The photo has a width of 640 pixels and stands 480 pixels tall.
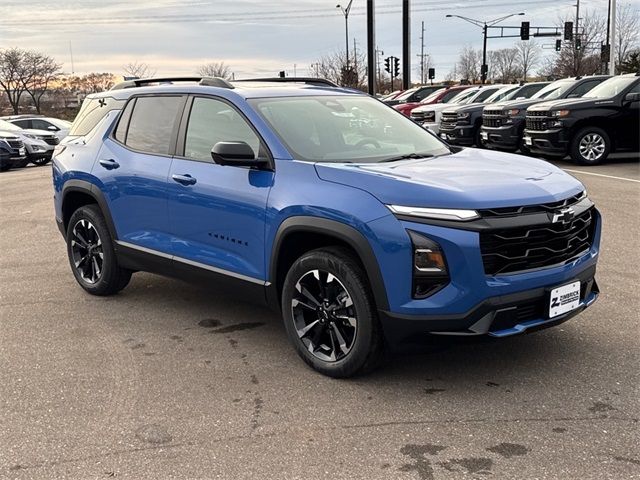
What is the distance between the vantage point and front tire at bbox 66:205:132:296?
5676 mm

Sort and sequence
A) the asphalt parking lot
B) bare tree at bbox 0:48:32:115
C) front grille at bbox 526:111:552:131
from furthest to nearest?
1. bare tree at bbox 0:48:32:115
2. front grille at bbox 526:111:552:131
3. the asphalt parking lot

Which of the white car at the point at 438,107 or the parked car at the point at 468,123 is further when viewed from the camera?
the white car at the point at 438,107

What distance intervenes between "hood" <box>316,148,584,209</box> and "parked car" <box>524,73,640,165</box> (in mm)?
10268

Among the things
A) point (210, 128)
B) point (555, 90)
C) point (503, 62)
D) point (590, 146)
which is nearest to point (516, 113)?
point (555, 90)

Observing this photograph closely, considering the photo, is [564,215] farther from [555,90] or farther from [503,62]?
[503,62]

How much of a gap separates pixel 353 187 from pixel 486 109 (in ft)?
44.7

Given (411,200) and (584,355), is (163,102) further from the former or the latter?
(584,355)

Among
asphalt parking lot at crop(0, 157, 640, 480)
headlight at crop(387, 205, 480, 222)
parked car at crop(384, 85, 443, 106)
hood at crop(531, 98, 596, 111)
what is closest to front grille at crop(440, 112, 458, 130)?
hood at crop(531, 98, 596, 111)

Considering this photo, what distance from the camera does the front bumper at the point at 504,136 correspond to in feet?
51.4

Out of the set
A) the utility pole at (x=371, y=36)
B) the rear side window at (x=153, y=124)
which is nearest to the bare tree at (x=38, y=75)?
the utility pole at (x=371, y=36)

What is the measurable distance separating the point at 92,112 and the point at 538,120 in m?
10.7

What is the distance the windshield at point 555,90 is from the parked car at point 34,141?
49.8ft

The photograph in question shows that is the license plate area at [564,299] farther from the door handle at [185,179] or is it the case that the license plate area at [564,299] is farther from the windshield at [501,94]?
the windshield at [501,94]

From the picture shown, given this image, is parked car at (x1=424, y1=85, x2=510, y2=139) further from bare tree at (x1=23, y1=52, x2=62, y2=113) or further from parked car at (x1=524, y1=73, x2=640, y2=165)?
bare tree at (x1=23, y1=52, x2=62, y2=113)
